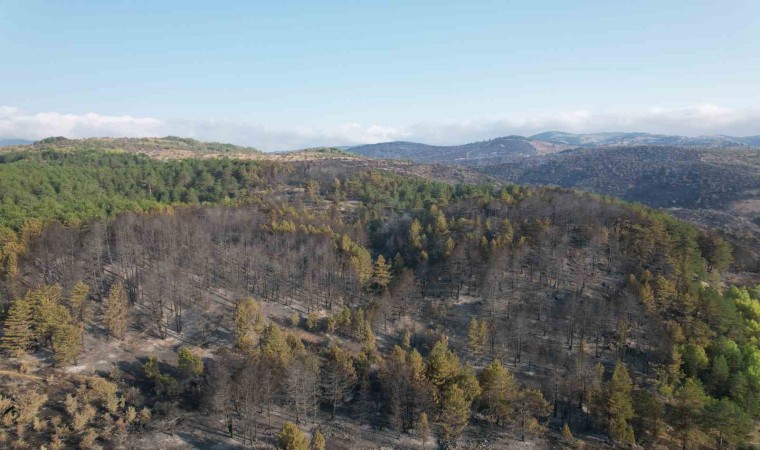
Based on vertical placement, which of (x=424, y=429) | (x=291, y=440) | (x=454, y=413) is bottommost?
(x=424, y=429)

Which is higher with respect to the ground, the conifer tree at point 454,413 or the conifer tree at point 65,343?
the conifer tree at point 65,343

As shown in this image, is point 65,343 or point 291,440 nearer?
point 291,440

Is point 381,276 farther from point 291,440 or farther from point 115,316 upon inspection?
point 115,316

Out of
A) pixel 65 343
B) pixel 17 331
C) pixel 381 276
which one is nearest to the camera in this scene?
pixel 65 343

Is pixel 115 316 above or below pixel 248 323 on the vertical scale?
above

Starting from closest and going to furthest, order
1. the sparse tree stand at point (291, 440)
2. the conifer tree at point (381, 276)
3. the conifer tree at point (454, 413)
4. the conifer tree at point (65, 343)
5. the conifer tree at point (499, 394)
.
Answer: the sparse tree stand at point (291, 440) < the conifer tree at point (454, 413) < the conifer tree at point (499, 394) < the conifer tree at point (65, 343) < the conifer tree at point (381, 276)

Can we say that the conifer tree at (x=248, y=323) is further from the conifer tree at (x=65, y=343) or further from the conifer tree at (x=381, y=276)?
the conifer tree at (x=381, y=276)

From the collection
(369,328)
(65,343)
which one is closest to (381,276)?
(369,328)

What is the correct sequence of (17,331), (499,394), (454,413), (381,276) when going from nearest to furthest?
1. (454,413)
2. (499,394)
3. (17,331)
4. (381,276)

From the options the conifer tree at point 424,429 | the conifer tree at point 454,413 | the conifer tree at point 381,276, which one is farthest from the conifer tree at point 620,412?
the conifer tree at point 381,276

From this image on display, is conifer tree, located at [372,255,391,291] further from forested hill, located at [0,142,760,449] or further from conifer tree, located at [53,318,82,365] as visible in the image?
conifer tree, located at [53,318,82,365]
